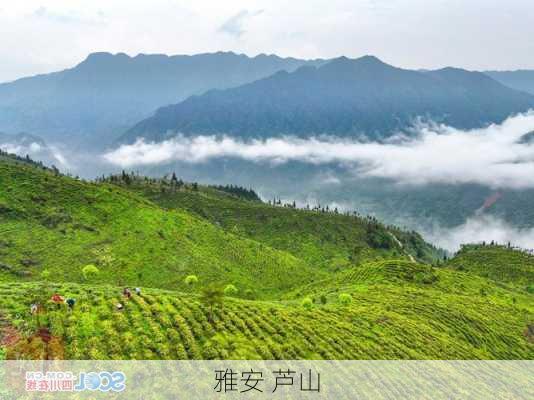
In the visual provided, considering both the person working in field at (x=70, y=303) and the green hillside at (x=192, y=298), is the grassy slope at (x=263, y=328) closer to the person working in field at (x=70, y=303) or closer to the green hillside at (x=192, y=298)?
the green hillside at (x=192, y=298)

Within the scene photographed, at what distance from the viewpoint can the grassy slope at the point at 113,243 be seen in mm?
112375

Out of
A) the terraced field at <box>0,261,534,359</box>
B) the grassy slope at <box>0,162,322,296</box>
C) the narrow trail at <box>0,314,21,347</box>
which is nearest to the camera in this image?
the narrow trail at <box>0,314,21,347</box>

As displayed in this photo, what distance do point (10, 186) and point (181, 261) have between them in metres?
64.3

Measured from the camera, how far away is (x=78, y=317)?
46.4 meters

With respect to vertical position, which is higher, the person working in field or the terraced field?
the person working in field

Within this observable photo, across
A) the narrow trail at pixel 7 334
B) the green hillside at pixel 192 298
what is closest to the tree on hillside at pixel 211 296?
the green hillside at pixel 192 298

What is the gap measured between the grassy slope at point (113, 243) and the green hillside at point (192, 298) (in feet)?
1.66

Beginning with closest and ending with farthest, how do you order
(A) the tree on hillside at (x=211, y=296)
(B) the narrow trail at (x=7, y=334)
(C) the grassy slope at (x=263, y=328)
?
(B) the narrow trail at (x=7, y=334), (C) the grassy slope at (x=263, y=328), (A) the tree on hillside at (x=211, y=296)

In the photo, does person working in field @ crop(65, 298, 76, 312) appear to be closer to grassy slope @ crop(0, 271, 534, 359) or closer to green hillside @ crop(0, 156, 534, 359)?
green hillside @ crop(0, 156, 534, 359)

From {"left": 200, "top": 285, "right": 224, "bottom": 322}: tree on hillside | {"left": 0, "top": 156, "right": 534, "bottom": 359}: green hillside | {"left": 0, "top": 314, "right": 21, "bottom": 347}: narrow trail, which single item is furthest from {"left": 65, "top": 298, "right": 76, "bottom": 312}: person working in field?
{"left": 200, "top": 285, "right": 224, "bottom": 322}: tree on hillside

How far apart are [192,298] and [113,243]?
72.4 m

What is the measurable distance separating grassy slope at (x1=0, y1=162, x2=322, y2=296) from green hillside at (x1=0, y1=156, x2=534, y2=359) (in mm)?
507

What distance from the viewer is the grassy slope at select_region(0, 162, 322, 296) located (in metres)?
112

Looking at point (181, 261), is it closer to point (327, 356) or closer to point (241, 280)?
point (241, 280)
